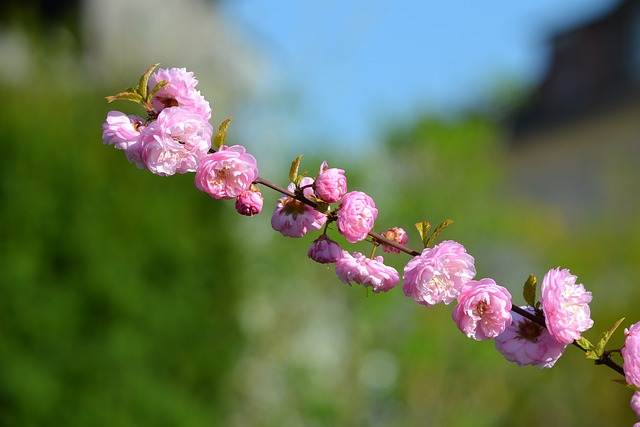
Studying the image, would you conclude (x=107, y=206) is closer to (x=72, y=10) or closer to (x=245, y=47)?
(x=72, y=10)

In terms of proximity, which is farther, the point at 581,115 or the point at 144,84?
the point at 581,115

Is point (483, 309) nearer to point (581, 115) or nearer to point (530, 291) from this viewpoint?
point (530, 291)

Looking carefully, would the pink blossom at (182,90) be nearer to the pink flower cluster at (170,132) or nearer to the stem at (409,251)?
the pink flower cluster at (170,132)

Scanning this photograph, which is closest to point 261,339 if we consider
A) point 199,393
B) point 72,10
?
point 199,393

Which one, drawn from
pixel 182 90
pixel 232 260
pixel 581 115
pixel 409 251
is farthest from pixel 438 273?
pixel 581 115

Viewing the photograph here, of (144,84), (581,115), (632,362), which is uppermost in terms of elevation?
Result: (581,115)

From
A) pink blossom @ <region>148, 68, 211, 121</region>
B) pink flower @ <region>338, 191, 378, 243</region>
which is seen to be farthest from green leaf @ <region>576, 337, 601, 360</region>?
pink blossom @ <region>148, 68, 211, 121</region>
